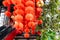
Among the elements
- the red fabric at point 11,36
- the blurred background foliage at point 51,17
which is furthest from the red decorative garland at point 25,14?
the red fabric at point 11,36

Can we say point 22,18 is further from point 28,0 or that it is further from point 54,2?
point 54,2

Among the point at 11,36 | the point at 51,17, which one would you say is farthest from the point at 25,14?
the point at 11,36

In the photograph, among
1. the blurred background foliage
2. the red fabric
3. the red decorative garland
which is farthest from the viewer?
the red fabric

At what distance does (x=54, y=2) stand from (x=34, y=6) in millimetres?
195

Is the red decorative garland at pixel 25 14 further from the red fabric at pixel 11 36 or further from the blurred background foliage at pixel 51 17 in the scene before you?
the red fabric at pixel 11 36

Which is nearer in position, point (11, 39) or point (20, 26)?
point (20, 26)

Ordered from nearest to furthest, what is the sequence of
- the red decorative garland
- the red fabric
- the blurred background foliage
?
the red decorative garland → the blurred background foliage → the red fabric

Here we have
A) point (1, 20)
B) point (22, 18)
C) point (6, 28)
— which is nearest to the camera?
point (22, 18)

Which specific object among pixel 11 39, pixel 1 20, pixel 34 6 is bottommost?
pixel 11 39

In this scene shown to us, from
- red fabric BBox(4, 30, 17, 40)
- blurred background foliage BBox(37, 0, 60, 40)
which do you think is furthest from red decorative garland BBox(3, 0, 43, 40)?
red fabric BBox(4, 30, 17, 40)

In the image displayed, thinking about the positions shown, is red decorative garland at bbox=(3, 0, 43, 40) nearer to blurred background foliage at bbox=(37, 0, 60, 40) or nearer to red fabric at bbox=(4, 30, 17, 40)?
blurred background foliage at bbox=(37, 0, 60, 40)

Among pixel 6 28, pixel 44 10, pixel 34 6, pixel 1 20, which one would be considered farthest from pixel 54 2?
pixel 1 20

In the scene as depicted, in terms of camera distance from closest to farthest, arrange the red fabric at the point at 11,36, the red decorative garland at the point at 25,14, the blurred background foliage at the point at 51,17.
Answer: the red decorative garland at the point at 25,14 → the blurred background foliage at the point at 51,17 → the red fabric at the point at 11,36

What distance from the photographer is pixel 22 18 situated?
78 centimetres
